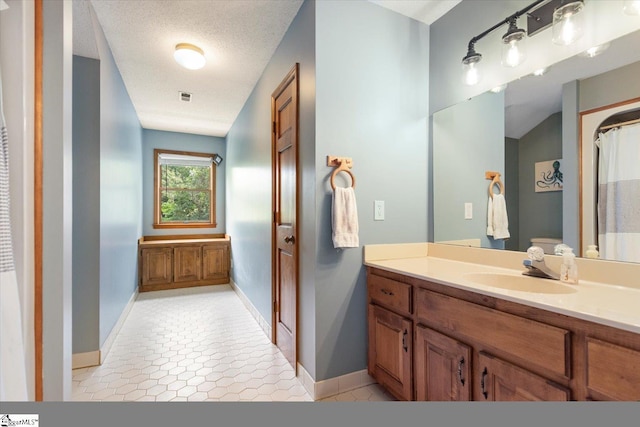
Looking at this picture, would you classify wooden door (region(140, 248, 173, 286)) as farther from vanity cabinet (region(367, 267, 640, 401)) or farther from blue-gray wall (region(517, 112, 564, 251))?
blue-gray wall (region(517, 112, 564, 251))

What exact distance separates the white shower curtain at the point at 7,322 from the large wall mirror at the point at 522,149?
6.98 feet

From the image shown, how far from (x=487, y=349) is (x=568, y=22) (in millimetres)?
1569

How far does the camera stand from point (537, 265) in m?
1.36

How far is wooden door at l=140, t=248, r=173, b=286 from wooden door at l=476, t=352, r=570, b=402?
4388 millimetres

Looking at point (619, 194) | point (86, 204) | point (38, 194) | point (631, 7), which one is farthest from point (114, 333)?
point (631, 7)

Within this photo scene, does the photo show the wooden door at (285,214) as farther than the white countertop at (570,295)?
Yes

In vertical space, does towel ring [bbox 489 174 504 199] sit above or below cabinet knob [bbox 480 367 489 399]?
above

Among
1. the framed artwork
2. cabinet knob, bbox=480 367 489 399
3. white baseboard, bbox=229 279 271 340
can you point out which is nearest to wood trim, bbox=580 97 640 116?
the framed artwork

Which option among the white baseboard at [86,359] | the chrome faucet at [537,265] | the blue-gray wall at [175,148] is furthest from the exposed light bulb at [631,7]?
the blue-gray wall at [175,148]

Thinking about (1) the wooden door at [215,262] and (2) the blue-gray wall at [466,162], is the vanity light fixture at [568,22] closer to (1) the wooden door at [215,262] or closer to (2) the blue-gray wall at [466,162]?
(2) the blue-gray wall at [466,162]

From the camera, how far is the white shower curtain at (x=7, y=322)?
0.74m

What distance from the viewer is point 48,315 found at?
105cm

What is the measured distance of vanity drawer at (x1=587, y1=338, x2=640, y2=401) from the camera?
0.74 meters
